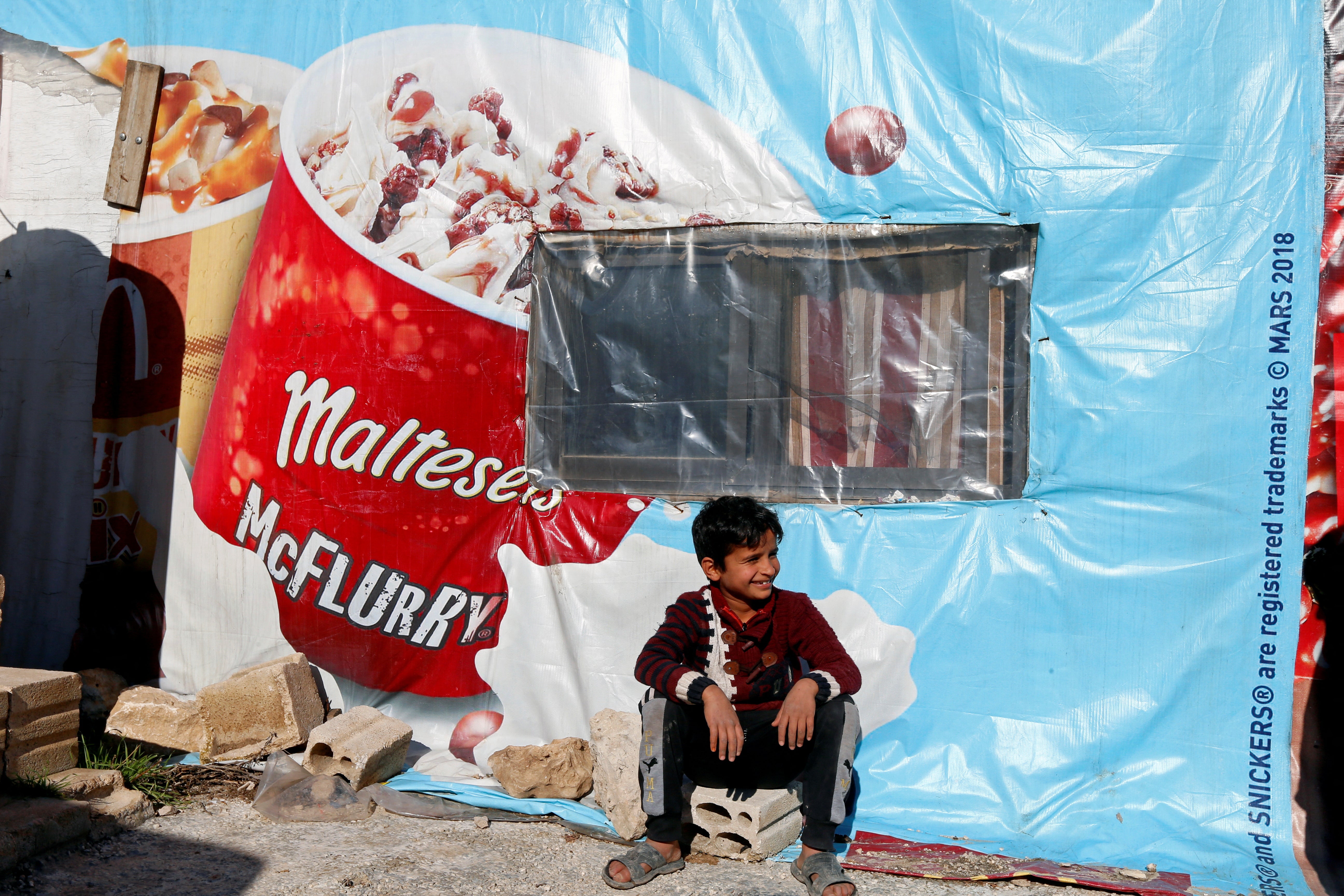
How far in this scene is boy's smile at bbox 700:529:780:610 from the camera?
2.78 m

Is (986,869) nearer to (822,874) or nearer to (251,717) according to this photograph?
(822,874)

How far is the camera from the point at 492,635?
3891 mm


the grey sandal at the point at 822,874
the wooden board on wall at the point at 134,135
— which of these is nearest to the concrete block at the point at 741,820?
the grey sandal at the point at 822,874

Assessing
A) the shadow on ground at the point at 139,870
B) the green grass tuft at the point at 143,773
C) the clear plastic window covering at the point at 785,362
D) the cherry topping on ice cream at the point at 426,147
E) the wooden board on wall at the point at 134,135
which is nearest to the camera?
the shadow on ground at the point at 139,870

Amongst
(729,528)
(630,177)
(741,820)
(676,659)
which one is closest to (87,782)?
(676,659)

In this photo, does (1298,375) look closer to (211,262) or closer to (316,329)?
(316,329)

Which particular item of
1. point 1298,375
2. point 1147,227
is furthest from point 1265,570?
point 1147,227

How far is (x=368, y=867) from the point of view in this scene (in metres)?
2.94

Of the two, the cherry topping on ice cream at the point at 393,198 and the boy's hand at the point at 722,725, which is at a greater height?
the cherry topping on ice cream at the point at 393,198

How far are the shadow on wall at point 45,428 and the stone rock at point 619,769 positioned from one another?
A: 269 centimetres

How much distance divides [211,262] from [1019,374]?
341 centimetres

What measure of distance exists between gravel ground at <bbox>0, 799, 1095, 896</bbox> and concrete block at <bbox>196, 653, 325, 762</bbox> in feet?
1.48

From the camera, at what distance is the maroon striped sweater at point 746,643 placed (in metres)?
2.87

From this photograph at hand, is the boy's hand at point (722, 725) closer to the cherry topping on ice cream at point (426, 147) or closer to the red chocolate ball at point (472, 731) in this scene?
the red chocolate ball at point (472, 731)
